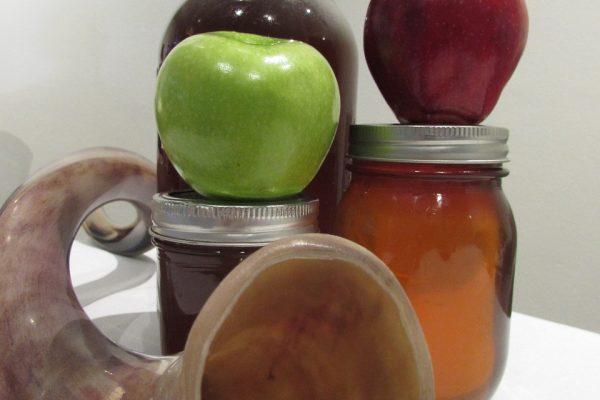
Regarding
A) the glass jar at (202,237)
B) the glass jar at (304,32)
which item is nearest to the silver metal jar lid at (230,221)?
the glass jar at (202,237)

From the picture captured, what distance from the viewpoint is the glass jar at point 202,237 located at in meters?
0.32

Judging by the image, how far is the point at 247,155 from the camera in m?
0.32

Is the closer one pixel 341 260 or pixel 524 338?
pixel 341 260

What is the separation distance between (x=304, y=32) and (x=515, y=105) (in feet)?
1.80

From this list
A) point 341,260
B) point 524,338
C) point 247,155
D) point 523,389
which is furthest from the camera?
point 524,338

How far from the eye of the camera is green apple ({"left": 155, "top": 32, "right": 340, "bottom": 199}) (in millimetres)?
304

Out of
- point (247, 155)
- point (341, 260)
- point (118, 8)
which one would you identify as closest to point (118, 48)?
point (118, 8)

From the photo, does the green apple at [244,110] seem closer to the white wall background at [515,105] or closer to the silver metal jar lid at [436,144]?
the silver metal jar lid at [436,144]

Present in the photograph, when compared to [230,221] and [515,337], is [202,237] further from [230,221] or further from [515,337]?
[515,337]

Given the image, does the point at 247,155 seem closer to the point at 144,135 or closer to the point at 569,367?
the point at 569,367

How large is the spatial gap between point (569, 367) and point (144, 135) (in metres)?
0.85

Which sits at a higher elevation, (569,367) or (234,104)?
(234,104)

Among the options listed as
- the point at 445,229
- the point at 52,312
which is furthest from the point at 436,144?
the point at 52,312

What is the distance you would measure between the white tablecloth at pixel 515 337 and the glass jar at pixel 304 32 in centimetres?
13
